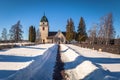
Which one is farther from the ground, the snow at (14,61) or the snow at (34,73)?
the snow at (14,61)

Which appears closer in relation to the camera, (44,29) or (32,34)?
(32,34)

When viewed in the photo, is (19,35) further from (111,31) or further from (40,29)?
(111,31)

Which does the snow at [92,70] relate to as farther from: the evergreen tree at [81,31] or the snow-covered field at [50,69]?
the evergreen tree at [81,31]

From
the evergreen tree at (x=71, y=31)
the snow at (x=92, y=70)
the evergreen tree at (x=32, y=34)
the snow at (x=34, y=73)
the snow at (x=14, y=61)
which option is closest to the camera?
the snow at (x=34, y=73)

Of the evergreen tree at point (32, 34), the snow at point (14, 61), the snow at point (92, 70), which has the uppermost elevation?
the evergreen tree at point (32, 34)

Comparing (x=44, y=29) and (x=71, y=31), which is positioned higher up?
(x=44, y=29)

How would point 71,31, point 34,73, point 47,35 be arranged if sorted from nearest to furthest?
point 34,73 < point 71,31 < point 47,35

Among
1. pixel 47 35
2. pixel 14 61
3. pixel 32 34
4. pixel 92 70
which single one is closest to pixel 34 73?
pixel 92 70

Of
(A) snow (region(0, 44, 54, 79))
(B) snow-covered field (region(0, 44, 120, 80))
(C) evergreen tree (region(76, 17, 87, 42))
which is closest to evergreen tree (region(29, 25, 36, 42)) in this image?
(C) evergreen tree (region(76, 17, 87, 42))

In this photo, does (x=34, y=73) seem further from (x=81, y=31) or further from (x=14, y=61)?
(x=81, y=31)

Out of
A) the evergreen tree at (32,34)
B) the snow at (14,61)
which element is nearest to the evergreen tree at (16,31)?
the evergreen tree at (32,34)

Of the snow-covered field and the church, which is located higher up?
the church

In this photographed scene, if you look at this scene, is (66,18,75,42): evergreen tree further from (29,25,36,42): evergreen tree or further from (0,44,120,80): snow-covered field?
(0,44,120,80): snow-covered field

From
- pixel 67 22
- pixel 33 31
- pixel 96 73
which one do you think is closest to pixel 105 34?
pixel 67 22
